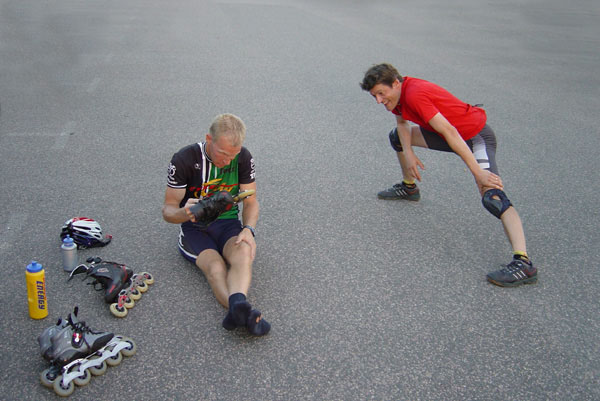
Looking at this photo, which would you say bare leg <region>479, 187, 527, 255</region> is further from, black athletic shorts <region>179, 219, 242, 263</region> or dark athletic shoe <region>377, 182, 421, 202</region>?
black athletic shorts <region>179, 219, 242, 263</region>

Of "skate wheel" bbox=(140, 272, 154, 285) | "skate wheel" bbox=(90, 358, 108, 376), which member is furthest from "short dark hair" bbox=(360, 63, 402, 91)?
"skate wheel" bbox=(90, 358, 108, 376)

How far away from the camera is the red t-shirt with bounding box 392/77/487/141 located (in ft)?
15.6

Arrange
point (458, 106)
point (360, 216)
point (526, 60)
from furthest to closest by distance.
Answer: point (526, 60), point (360, 216), point (458, 106)

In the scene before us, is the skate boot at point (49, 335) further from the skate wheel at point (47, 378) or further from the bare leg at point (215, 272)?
the bare leg at point (215, 272)

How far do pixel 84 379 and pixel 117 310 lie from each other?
2.18ft

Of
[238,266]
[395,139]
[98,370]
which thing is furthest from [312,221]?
[98,370]

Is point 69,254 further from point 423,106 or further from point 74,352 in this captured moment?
point 423,106

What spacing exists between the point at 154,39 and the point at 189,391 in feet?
32.1

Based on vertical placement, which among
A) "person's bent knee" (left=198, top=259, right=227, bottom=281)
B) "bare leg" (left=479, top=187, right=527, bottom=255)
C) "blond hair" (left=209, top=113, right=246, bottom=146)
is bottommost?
"person's bent knee" (left=198, top=259, right=227, bottom=281)

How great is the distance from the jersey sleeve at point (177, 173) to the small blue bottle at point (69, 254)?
82 centimetres

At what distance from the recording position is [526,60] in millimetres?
11625

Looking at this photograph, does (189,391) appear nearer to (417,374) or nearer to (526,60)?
(417,374)

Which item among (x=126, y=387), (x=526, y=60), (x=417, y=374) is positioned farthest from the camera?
(x=526, y=60)

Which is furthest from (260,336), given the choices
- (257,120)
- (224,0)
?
(224,0)
